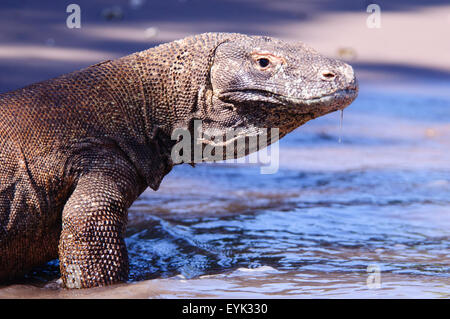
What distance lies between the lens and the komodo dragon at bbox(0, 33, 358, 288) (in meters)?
4.95

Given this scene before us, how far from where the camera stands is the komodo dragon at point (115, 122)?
4945 millimetres

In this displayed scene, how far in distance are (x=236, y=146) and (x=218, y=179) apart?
4127 millimetres

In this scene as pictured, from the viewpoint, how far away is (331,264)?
612 cm

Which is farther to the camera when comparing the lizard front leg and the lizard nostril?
the lizard nostril

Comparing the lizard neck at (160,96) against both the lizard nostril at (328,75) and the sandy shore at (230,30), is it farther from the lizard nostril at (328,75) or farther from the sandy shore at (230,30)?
the sandy shore at (230,30)

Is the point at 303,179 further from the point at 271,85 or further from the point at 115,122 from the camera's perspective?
the point at 115,122

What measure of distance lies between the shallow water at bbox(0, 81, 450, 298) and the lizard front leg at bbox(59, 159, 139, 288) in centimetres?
12

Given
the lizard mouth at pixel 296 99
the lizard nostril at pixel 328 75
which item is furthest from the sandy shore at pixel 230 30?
the lizard nostril at pixel 328 75

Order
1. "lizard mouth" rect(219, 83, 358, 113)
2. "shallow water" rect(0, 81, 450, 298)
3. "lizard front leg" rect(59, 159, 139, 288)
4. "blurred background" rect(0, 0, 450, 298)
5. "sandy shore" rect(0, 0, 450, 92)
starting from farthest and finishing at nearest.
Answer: "sandy shore" rect(0, 0, 450, 92)
"blurred background" rect(0, 0, 450, 298)
"shallow water" rect(0, 81, 450, 298)
"lizard mouth" rect(219, 83, 358, 113)
"lizard front leg" rect(59, 159, 139, 288)

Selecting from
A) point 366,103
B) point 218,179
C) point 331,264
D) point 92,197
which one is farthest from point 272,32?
point 92,197

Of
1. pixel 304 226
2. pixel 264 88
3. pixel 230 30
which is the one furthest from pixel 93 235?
pixel 230 30

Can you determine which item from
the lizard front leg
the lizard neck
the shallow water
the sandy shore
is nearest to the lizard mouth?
the lizard neck

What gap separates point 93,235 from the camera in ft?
15.9

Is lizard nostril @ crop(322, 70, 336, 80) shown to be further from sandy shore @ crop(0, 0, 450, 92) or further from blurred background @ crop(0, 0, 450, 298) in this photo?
sandy shore @ crop(0, 0, 450, 92)
